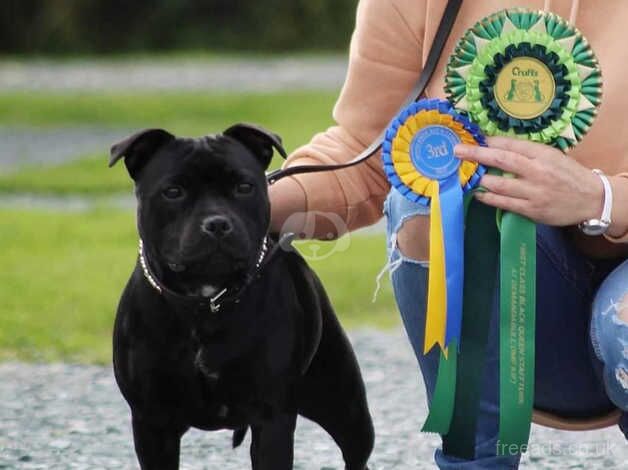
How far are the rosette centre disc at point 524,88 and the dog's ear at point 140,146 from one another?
703mm

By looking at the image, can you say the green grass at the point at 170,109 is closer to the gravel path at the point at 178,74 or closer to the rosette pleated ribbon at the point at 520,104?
the gravel path at the point at 178,74

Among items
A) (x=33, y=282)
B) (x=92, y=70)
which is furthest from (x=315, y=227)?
(x=92, y=70)

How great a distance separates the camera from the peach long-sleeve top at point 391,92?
10.3ft

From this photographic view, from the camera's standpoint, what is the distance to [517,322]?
9.91ft

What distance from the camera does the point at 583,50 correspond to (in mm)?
3051

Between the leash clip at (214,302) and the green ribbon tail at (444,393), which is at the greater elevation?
the leash clip at (214,302)

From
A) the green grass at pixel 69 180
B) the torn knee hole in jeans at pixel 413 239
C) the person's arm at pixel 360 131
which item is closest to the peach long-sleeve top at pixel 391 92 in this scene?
the person's arm at pixel 360 131

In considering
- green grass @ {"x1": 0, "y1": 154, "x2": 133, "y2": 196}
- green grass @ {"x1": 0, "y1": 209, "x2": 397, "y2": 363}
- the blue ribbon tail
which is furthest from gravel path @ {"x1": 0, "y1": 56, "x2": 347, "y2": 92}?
the blue ribbon tail

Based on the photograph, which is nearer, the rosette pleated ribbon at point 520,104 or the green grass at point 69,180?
the rosette pleated ribbon at point 520,104

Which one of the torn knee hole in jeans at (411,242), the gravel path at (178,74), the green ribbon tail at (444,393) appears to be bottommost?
the gravel path at (178,74)

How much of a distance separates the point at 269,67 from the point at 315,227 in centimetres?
2017

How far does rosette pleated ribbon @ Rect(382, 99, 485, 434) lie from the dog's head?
27cm

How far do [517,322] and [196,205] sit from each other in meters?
0.71

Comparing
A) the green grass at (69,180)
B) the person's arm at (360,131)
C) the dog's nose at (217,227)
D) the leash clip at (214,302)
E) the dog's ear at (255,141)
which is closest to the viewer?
the dog's nose at (217,227)
